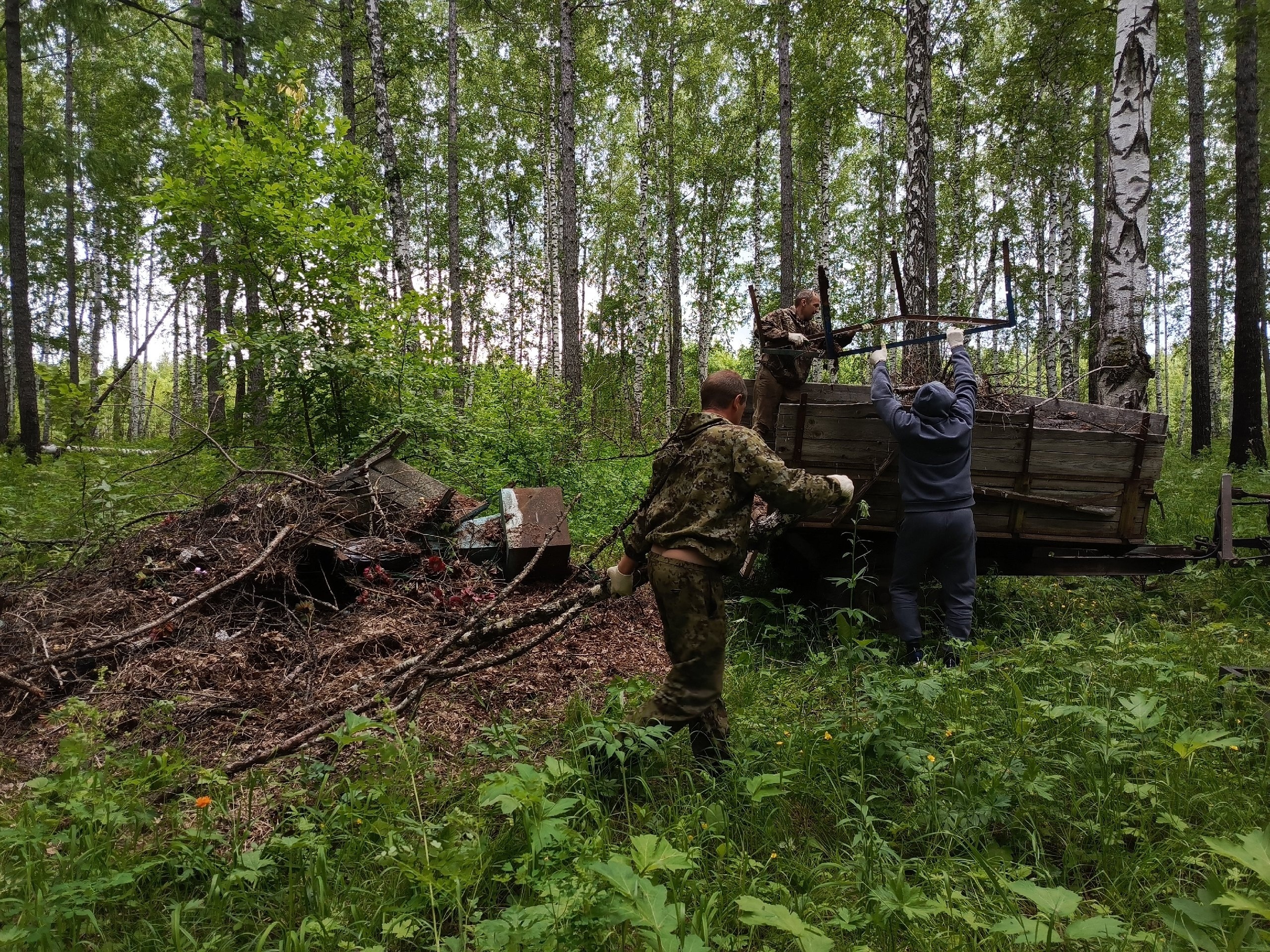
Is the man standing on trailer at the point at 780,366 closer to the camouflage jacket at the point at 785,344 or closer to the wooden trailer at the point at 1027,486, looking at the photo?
the camouflage jacket at the point at 785,344

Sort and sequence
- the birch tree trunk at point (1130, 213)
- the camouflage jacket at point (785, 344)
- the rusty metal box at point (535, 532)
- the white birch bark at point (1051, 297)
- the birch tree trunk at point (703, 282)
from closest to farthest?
the rusty metal box at point (535, 532), the birch tree trunk at point (1130, 213), the camouflage jacket at point (785, 344), the white birch bark at point (1051, 297), the birch tree trunk at point (703, 282)

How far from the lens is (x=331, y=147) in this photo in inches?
311

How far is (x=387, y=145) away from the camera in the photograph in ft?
40.9

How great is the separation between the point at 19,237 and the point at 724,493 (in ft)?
46.9

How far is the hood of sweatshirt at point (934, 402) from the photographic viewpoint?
433cm

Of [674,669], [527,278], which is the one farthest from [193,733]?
[527,278]

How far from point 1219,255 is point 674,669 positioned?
120 ft

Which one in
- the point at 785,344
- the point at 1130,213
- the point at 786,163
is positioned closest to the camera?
the point at 1130,213

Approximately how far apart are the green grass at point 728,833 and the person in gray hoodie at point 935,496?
1.01 m

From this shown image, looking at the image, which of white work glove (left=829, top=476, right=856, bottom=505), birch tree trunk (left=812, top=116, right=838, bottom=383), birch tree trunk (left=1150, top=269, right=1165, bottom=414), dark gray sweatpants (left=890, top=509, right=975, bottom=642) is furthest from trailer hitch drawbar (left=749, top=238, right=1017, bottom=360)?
birch tree trunk (left=1150, top=269, right=1165, bottom=414)

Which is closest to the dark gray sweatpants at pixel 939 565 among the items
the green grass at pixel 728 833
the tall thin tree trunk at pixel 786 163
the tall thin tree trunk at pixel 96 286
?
the green grass at pixel 728 833

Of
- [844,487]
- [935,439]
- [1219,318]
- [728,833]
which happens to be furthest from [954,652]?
[1219,318]

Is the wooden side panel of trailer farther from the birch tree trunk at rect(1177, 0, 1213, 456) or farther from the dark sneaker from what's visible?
the birch tree trunk at rect(1177, 0, 1213, 456)

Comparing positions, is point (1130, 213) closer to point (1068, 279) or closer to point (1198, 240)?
point (1198, 240)
